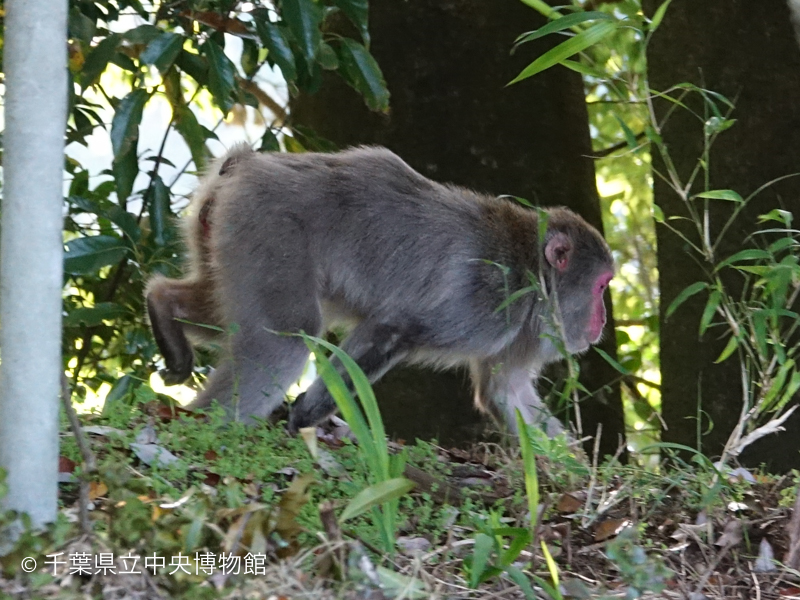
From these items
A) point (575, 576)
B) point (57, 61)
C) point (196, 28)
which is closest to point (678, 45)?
point (196, 28)

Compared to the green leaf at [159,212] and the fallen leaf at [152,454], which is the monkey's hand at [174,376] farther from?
the fallen leaf at [152,454]

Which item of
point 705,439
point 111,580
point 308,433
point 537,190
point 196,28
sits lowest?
point 705,439

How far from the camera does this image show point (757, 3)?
4812mm

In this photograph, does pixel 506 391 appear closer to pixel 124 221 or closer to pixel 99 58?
pixel 124 221

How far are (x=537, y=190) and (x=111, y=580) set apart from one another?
3.77m

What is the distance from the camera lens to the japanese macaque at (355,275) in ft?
12.5

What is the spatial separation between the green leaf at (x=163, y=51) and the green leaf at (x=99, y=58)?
0.59 feet

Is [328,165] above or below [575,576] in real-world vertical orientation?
above

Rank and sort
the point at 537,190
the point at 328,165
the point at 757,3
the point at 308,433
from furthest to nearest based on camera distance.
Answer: the point at 537,190
the point at 757,3
the point at 328,165
the point at 308,433

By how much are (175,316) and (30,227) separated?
2.45 metres

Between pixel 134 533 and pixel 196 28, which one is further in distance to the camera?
pixel 196 28

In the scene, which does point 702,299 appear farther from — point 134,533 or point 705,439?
point 134,533

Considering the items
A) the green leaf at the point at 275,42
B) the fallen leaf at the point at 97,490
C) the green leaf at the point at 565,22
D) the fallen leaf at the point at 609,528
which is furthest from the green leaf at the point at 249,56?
the fallen leaf at the point at 609,528

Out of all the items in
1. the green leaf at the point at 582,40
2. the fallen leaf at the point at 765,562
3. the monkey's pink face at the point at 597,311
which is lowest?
the fallen leaf at the point at 765,562
